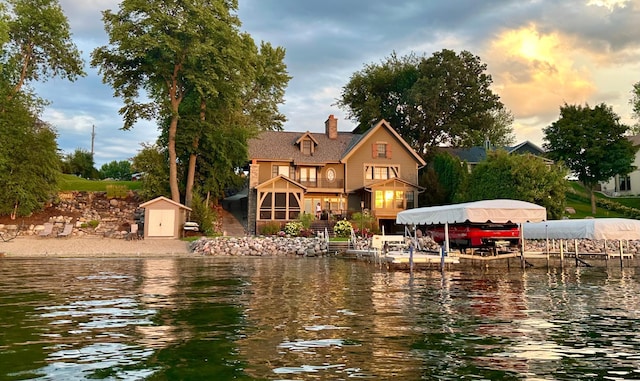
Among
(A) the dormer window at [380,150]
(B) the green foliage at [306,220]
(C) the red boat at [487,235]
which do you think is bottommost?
(C) the red boat at [487,235]

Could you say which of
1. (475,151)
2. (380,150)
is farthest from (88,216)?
(475,151)

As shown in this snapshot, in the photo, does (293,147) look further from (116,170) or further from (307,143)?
(116,170)

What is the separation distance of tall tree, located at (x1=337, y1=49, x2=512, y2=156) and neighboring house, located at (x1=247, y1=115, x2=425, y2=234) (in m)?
8.05

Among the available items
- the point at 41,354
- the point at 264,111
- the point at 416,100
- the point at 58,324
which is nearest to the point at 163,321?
the point at 58,324

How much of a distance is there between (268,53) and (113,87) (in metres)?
21.9

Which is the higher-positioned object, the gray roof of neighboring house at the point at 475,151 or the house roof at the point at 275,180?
the gray roof of neighboring house at the point at 475,151

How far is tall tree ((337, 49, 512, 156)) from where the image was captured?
49.6m

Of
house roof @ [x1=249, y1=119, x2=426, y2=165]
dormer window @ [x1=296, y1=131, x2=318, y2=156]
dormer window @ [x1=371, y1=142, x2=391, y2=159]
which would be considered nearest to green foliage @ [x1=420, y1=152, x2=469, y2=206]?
house roof @ [x1=249, y1=119, x2=426, y2=165]

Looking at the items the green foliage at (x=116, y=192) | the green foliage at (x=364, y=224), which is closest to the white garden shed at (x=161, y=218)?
the green foliage at (x=116, y=192)

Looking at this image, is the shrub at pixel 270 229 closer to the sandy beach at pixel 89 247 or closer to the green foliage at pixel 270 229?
the green foliage at pixel 270 229

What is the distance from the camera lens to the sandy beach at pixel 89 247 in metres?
24.3

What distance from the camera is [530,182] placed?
108 ft

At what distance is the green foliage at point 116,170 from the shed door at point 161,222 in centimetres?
4482

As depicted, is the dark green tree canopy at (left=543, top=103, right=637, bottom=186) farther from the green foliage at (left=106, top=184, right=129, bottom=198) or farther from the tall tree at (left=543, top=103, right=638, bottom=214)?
the green foliage at (left=106, top=184, right=129, bottom=198)
